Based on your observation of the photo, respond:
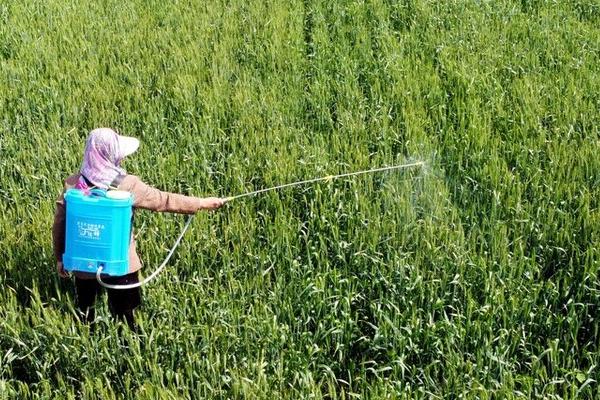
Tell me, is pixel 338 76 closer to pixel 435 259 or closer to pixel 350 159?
pixel 350 159

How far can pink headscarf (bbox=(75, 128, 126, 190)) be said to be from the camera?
2691mm

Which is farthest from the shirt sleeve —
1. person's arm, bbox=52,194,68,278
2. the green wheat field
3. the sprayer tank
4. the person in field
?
the green wheat field

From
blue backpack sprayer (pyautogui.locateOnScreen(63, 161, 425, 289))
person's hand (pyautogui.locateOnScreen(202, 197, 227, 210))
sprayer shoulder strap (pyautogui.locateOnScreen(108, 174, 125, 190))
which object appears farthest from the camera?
person's hand (pyautogui.locateOnScreen(202, 197, 227, 210))

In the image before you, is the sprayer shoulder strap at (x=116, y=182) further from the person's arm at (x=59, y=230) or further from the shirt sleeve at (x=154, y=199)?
the person's arm at (x=59, y=230)

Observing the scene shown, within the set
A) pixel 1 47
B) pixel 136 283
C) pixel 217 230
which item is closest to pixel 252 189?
pixel 217 230

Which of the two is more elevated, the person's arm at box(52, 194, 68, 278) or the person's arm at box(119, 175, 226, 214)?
the person's arm at box(119, 175, 226, 214)

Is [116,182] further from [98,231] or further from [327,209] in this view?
[327,209]

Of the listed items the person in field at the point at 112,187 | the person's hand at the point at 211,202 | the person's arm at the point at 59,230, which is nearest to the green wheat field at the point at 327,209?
the person in field at the point at 112,187

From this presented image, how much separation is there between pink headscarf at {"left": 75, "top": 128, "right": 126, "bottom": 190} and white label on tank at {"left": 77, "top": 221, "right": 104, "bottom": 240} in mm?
142

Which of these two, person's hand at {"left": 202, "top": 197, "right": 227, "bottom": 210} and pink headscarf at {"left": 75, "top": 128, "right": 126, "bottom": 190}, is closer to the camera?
pink headscarf at {"left": 75, "top": 128, "right": 126, "bottom": 190}

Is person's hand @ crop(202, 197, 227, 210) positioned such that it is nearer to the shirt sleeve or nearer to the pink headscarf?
the shirt sleeve

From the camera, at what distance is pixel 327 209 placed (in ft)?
11.8

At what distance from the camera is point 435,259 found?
10.5 feet

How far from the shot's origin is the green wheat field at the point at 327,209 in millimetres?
2756
